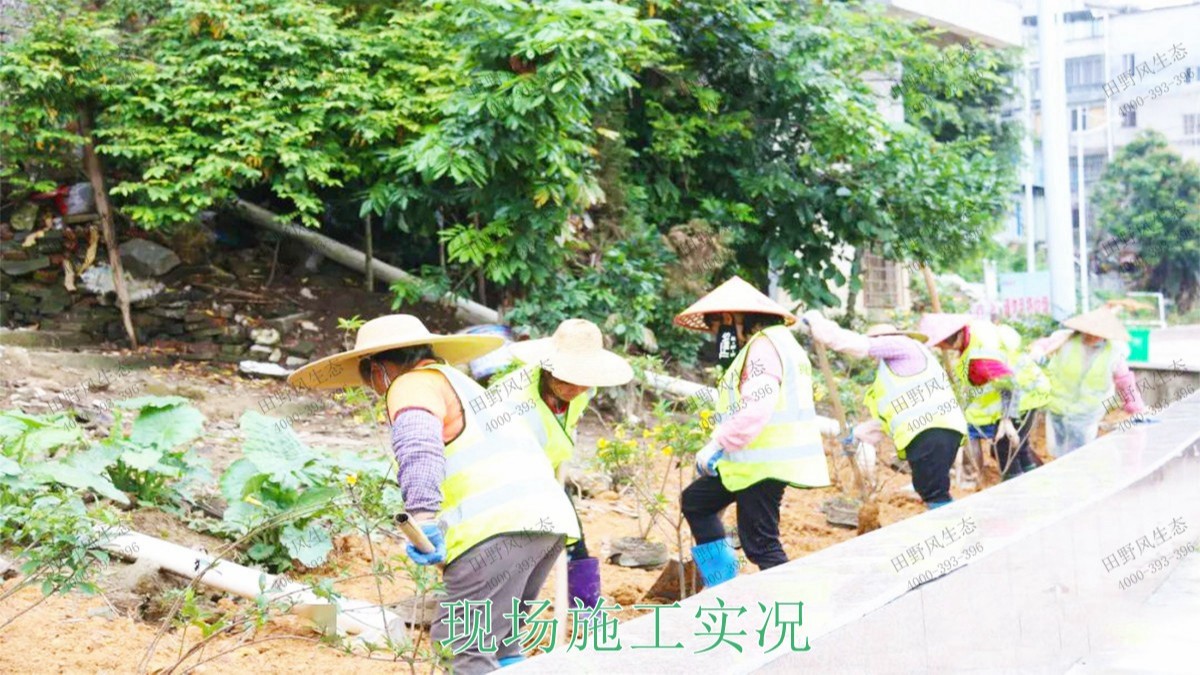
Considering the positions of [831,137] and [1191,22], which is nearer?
[831,137]

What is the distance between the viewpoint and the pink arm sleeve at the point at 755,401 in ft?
17.5

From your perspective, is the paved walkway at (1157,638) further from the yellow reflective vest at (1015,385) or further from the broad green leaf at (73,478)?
the broad green leaf at (73,478)

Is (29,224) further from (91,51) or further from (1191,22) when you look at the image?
(1191,22)

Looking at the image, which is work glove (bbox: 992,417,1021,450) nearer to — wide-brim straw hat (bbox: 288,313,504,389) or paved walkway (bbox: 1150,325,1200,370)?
wide-brim straw hat (bbox: 288,313,504,389)

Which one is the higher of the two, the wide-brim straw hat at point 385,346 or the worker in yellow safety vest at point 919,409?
the wide-brim straw hat at point 385,346

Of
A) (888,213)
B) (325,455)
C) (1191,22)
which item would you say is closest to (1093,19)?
(1191,22)

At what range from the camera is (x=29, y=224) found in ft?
35.6

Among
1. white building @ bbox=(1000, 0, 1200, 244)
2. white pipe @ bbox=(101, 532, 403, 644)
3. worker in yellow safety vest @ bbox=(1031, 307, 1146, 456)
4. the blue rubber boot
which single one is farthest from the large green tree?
white pipe @ bbox=(101, 532, 403, 644)

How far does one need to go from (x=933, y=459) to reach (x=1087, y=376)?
228 centimetres

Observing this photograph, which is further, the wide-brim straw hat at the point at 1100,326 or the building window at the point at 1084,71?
the building window at the point at 1084,71

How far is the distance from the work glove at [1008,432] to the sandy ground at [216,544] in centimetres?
73

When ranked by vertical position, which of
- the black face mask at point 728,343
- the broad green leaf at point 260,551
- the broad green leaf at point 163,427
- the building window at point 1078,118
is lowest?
the broad green leaf at point 260,551

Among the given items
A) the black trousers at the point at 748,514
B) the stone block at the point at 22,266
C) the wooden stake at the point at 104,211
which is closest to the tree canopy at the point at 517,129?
the wooden stake at the point at 104,211

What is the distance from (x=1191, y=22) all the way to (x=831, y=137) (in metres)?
22.3
